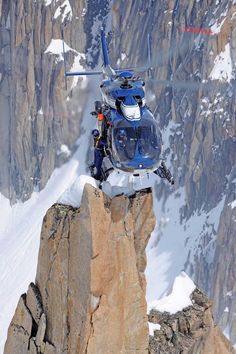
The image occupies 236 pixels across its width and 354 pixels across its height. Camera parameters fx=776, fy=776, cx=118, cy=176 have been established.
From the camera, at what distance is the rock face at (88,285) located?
22.6 metres

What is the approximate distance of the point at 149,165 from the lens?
88.6 feet

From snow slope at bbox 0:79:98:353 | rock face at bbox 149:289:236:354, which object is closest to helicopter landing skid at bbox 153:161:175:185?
rock face at bbox 149:289:236:354

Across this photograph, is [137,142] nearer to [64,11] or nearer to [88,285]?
[88,285]

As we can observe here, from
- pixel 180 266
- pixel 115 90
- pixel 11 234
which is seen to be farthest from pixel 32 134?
pixel 115 90

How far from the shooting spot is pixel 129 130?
27500 millimetres

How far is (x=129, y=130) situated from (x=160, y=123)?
79.9 meters

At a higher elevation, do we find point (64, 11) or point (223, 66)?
point (64, 11)

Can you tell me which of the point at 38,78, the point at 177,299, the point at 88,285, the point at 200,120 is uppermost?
the point at 38,78

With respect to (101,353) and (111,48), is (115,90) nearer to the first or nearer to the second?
(101,353)

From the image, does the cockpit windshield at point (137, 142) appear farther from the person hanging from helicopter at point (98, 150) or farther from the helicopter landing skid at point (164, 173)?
the helicopter landing skid at point (164, 173)

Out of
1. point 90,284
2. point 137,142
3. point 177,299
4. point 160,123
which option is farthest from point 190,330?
point 160,123

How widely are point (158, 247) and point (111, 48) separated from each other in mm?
30005

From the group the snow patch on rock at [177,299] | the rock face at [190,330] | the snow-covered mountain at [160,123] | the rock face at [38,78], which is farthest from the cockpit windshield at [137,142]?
the rock face at [38,78]

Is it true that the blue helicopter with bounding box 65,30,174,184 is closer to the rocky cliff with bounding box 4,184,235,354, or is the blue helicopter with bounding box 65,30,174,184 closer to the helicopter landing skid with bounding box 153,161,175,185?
the helicopter landing skid with bounding box 153,161,175,185
